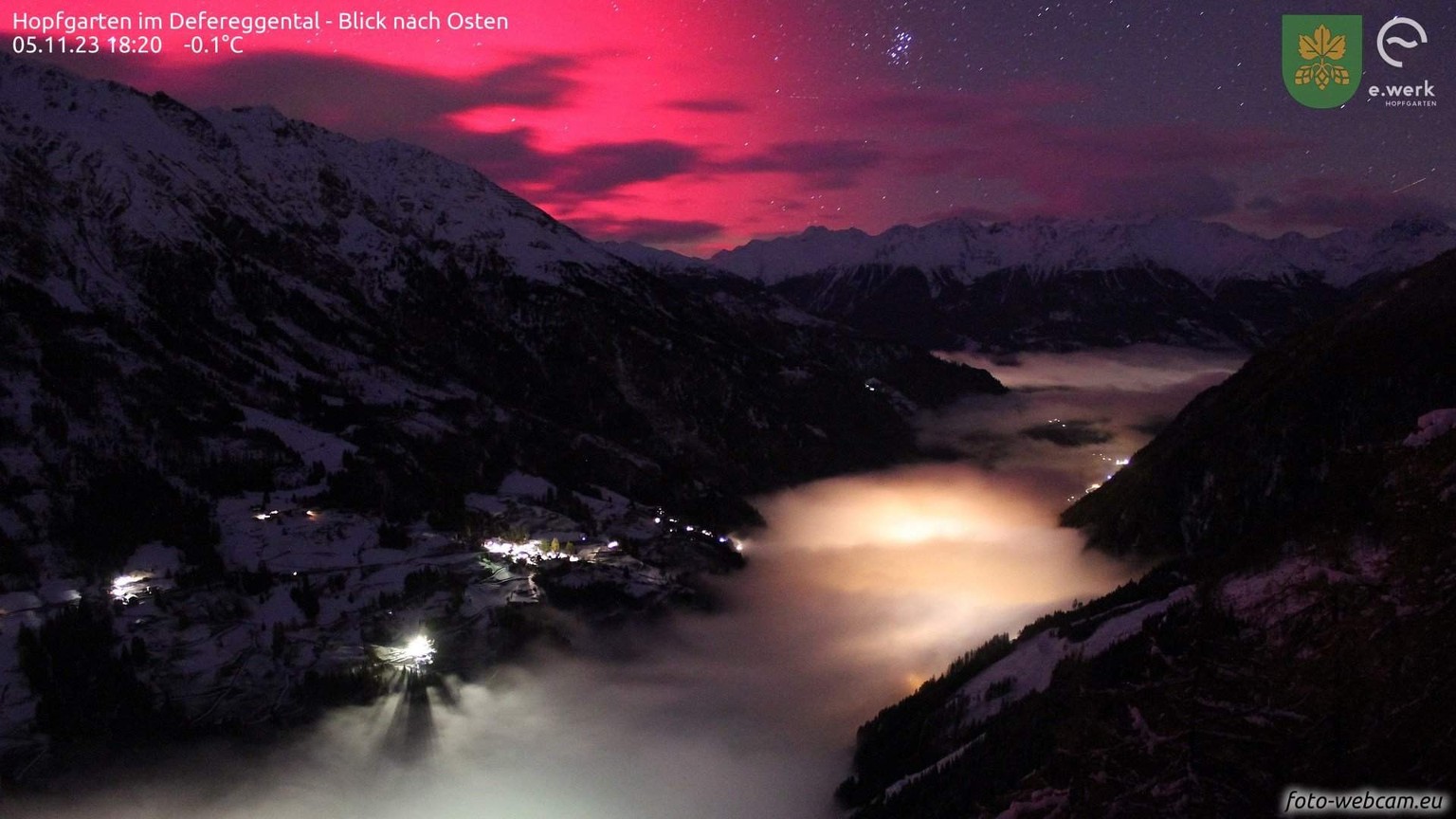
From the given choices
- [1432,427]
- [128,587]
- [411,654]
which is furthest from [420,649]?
[1432,427]

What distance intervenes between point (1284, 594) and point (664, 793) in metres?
99.7

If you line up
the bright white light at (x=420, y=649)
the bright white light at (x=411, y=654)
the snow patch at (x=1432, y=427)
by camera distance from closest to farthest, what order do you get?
the snow patch at (x=1432, y=427)
the bright white light at (x=411, y=654)
the bright white light at (x=420, y=649)

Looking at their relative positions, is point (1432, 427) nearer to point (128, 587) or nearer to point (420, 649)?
point (420, 649)

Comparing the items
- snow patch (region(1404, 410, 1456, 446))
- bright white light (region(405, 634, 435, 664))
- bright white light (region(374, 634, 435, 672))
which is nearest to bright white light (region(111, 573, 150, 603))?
bright white light (region(374, 634, 435, 672))

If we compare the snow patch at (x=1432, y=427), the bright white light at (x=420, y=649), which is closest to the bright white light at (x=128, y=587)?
the bright white light at (x=420, y=649)

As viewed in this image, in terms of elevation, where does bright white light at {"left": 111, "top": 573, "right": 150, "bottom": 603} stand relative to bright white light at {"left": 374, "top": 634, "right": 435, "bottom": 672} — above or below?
above

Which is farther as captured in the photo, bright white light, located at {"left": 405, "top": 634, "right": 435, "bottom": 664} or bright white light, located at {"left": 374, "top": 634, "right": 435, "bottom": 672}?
bright white light, located at {"left": 405, "top": 634, "right": 435, "bottom": 664}

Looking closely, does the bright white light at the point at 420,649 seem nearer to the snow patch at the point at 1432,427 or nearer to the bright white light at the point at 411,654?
the bright white light at the point at 411,654

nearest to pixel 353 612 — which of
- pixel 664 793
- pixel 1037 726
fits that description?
pixel 664 793

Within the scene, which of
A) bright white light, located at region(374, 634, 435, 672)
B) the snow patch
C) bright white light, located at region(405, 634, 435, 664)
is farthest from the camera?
bright white light, located at region(405, 634, 435, 664)

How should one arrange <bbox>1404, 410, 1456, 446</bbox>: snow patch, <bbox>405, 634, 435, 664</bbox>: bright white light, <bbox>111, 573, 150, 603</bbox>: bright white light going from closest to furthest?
<bbox>1404, 410, 1456, 446</bbox>: snow patch
<bbox>111, 573, 150, 603</bbox>: bright white light
<bbox>405, 634, 435, 664</bbox>: bright white light

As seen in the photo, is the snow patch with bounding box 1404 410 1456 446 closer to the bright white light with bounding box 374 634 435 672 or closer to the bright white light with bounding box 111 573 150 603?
the bright white light with bounding box 374 634 435 672

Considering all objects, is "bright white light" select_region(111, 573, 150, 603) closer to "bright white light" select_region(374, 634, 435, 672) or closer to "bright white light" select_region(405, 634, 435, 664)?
"bright white light" select_region(374, 634, 435, 672)

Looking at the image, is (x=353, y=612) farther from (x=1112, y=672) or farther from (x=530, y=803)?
(x=1112, y=672)
